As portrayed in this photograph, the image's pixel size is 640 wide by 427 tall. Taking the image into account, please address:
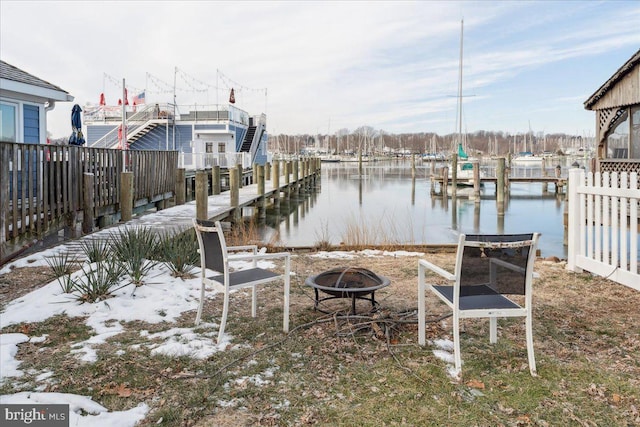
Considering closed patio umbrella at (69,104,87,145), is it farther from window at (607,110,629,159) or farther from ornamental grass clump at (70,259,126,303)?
window at (607,110,629,159)

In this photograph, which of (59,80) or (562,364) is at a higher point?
(59,80)

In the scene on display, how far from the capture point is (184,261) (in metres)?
7.29

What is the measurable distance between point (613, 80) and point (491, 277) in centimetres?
1594

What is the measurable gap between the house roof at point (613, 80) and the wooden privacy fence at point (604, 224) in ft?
Answer: 34.3

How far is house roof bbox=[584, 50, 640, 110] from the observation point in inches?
632

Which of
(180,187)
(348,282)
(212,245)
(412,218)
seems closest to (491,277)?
(348,282)

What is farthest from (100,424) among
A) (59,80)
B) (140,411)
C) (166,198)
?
(59,80)

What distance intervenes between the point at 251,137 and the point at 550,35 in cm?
2514

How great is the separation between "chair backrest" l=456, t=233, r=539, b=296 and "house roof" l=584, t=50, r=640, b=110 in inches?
587

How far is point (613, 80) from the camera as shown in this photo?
17125 millimetres

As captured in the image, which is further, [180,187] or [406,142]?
[406,142]

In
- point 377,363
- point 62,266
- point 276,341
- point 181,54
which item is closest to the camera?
point 377,363

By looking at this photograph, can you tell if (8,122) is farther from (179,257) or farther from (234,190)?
(179,257)

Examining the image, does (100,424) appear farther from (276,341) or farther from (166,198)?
(166,198)
